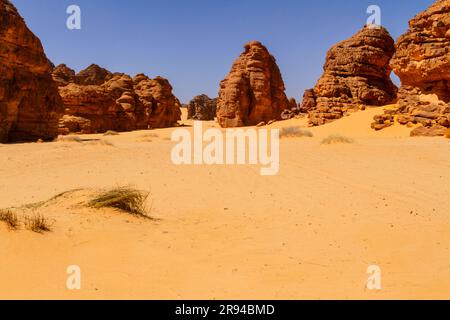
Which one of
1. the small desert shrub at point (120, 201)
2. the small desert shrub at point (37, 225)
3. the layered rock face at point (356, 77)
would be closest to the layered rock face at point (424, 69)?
the layered rock face at point (356, 77)

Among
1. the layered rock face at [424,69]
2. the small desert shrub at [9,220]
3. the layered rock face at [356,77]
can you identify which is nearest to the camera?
the small desert shrub at [9,220]

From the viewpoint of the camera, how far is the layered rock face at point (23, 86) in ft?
56.7

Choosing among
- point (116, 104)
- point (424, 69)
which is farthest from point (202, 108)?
point (424, 69)

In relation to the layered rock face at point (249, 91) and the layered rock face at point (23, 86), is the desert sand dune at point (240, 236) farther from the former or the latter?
the layered rock face at point (249, 91)

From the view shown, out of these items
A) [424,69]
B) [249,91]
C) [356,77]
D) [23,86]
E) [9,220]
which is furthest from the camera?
[249,91]

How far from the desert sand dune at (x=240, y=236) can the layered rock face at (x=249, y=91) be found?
2517 centimetres

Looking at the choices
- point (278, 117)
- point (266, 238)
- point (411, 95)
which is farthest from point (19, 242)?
point (278, 117)

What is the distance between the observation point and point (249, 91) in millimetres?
34938

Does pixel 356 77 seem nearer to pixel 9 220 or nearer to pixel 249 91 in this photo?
pixel 249 91

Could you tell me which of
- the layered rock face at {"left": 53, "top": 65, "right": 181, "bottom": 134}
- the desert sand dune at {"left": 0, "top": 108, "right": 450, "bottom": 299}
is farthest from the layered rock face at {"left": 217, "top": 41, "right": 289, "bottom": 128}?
the desert sand dune at {"left": 0, "top": 108, "right": 450, "bottom": 299}

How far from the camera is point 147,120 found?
40562mm

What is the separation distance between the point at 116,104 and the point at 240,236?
34.1 meters

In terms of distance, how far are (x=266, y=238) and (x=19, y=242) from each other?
269cm

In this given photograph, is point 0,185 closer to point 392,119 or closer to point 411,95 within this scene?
point 392,119
